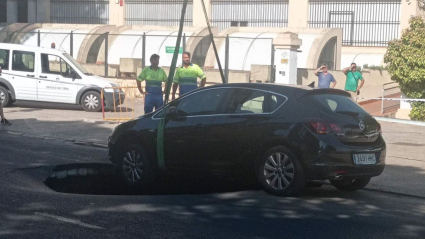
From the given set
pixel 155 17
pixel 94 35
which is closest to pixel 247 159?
pixel 94 35

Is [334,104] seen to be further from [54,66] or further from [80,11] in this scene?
[80,11]

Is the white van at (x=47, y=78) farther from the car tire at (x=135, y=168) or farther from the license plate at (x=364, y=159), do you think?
the license plate at (x=364, y=159)

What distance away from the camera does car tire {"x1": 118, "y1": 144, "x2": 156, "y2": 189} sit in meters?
10.0

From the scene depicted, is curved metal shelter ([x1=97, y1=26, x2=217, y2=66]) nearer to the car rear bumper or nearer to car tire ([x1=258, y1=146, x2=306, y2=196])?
car tire ([x1=258, y1=146, x2=306, y2=196])

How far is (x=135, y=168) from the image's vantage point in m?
10.2

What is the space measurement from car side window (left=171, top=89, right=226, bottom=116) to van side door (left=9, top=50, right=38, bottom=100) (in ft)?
37.6

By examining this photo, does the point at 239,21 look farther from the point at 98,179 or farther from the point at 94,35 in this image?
the point at 98,179

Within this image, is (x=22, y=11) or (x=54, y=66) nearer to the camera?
(x=54, y=66)

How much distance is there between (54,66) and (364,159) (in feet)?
44.2

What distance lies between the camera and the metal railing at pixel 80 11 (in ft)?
131

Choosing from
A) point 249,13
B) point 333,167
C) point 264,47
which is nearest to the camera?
point 333,167

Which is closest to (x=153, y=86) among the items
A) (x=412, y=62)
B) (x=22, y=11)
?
(x=412, y=62)

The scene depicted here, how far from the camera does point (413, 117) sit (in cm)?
2117

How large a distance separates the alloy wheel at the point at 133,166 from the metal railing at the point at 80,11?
30.8 m
